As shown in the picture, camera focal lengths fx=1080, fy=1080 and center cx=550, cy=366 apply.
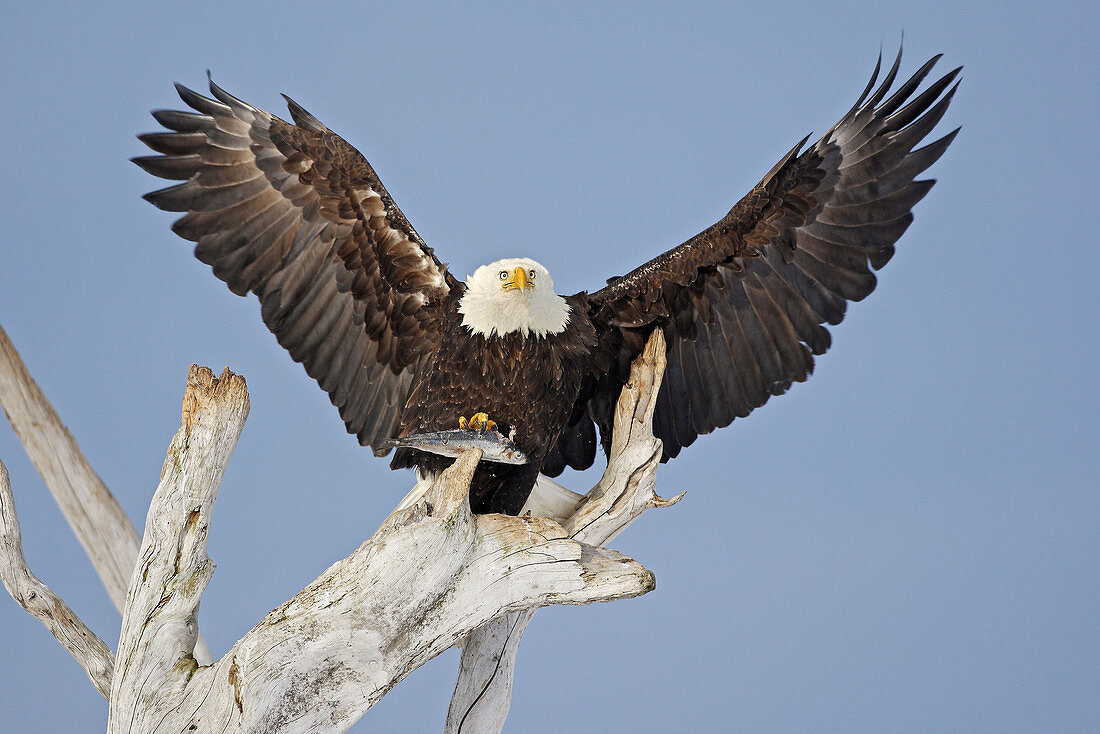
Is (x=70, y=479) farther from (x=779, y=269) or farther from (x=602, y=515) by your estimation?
(x=779, y=269)

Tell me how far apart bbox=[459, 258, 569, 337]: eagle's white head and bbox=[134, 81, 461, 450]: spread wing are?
0.35 m

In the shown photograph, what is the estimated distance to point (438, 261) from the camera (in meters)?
5.01

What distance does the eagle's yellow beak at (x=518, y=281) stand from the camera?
444 centimetres

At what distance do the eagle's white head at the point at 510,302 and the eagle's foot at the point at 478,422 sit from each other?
35 centimetres

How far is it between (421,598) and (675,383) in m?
1.84

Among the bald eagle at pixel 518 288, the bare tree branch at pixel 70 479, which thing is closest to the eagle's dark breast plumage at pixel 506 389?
the bald eagle at pixel 518 288

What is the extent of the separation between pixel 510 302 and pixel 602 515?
1014 mm

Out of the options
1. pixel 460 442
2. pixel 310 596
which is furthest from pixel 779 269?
pixel 310 596

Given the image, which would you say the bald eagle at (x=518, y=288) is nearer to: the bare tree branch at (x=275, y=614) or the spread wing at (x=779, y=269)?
the spread wing at (x=779, y=269)

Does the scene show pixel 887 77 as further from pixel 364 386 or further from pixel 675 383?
pixel 364 386

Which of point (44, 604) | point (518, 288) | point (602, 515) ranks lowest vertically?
point (44, 604)

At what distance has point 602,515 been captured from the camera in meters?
4.72

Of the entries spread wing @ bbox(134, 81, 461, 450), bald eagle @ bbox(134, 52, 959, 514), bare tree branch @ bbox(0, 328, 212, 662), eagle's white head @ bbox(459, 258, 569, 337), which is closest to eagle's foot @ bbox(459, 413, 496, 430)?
bald eagle @ bbox(134, 52, 959, 514)

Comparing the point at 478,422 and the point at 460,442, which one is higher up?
the point at 478,422
